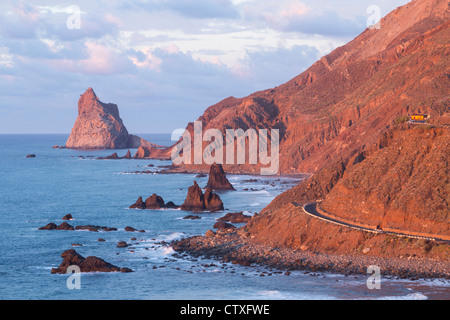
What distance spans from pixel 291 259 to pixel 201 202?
45.4 metres

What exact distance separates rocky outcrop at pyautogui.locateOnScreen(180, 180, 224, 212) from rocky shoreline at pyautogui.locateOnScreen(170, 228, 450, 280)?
29.0 metres

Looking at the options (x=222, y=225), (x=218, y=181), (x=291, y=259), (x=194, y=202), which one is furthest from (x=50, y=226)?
(x=218, y=181)

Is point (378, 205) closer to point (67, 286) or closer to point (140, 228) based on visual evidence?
point (67, 286)

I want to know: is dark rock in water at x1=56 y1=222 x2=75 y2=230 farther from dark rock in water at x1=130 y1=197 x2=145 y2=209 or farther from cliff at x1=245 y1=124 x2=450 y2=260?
cliff at x1=245 y1=124 x2=450 y2=260

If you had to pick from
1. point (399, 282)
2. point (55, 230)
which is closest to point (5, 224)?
point (55, 230)

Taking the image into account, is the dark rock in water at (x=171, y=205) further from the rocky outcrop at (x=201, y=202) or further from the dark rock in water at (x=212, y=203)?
the dark rock in water at (x=212, y=203)

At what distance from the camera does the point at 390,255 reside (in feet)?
192

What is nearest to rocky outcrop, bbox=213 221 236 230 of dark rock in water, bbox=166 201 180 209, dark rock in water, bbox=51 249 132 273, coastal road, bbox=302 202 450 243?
coastal road, bbox=302 202 450 243

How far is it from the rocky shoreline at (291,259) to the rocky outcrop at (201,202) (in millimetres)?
29011

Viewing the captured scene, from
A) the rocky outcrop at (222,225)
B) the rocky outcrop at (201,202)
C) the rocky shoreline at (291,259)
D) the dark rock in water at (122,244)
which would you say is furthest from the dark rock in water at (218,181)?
the dark rock in water at (122,244)

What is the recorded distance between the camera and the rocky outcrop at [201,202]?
10494 cm

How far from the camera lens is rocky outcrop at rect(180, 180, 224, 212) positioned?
10494cm

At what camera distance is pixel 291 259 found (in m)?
62.0
